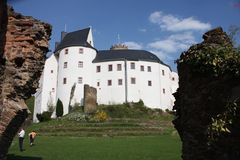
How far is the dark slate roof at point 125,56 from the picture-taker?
70.9 m

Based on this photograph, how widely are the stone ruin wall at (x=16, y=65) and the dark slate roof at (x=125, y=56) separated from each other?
6021 cm

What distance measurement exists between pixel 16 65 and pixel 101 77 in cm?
5973

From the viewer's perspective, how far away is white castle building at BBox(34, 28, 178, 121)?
67750mm

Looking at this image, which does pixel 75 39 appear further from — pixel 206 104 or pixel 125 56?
pixel 206 104

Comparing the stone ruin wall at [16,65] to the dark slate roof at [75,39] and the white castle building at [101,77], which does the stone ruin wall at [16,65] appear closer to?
the white castle building at [101,77]

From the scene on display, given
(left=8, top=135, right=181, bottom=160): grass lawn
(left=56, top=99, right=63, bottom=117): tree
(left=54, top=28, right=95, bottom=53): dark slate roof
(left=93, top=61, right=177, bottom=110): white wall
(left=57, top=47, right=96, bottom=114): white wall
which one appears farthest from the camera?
(left=54, top=28, right=95, bottom=53): dark slate roof

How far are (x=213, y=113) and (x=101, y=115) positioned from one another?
4666 cm

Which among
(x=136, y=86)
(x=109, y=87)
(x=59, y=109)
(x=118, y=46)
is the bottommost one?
(x=59, y=109)

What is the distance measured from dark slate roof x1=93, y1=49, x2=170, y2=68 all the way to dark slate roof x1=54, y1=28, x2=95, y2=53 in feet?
11.2

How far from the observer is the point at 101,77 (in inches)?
2731

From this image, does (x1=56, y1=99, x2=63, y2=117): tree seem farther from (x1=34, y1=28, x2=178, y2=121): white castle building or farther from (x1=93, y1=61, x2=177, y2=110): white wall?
(x1=93, y1=61, x2=177, y2=110): white wall

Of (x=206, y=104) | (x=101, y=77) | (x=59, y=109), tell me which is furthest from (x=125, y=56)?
(x=206, y=104)

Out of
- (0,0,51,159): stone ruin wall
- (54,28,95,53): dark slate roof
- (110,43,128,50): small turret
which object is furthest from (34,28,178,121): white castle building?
Answer: (0,0,51,159): stone ruin wall

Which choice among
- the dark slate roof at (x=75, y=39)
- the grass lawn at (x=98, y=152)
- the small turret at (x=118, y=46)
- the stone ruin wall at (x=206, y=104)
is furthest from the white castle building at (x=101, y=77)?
the stone ruin wall at (x=206, y=104)
